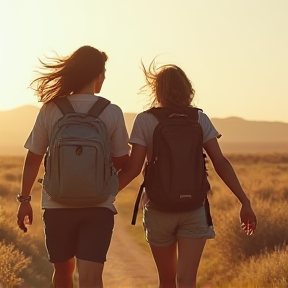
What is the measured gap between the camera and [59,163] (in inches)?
170

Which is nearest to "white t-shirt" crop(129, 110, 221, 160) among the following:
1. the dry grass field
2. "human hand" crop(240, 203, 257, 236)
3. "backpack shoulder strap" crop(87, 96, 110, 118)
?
"backpack shoulder strap" crop(87, 96, 110, 118)

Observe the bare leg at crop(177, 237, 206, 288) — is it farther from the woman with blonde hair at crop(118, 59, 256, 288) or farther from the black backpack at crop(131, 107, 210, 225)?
the black backpack at crop(131, 107, 210, 225)

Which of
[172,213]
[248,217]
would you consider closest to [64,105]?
[172,213]

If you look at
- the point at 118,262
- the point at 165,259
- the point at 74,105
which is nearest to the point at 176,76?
the point at 74,105

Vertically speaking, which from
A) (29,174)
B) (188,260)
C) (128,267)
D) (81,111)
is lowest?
(128,267)

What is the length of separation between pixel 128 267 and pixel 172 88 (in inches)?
309

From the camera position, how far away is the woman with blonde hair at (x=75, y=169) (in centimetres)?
429

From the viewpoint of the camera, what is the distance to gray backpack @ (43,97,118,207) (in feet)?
14.0

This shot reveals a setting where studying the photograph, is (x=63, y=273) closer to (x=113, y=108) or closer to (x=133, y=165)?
(x=133, y=165)

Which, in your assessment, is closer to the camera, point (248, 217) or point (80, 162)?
point (80, 162)

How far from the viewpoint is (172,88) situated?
472 centimetres

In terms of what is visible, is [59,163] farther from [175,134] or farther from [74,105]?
[175,134]

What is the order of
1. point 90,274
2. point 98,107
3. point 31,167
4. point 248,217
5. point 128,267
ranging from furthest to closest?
point 128,267, point 248,217, point 31,167, point 98,107, point 90,274

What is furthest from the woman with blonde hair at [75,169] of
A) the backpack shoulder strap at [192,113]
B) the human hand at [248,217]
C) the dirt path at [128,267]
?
the dirt path at [128,267]
